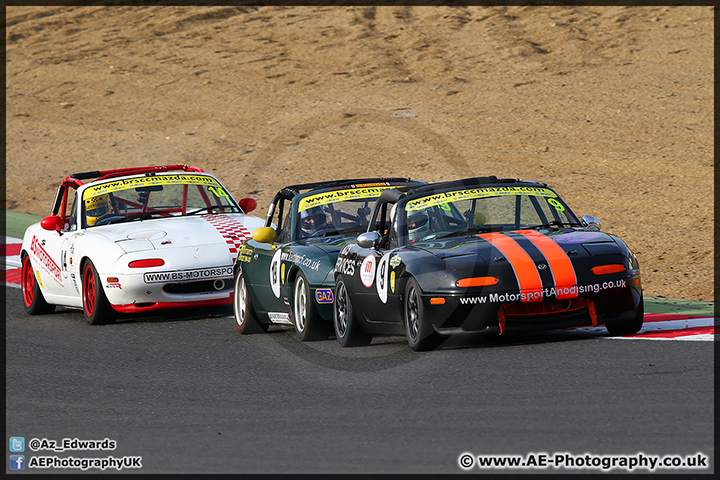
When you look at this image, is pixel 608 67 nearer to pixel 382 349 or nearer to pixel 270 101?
pixel 270 101

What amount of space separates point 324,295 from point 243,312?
155cm

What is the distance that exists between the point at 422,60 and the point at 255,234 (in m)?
20.0

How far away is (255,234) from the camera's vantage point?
34.1ft

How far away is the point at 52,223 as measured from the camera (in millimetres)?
12477

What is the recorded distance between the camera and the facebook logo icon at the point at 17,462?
5.85 metres

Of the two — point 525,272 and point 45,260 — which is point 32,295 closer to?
point 45,260

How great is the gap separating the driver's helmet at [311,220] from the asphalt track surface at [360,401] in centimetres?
106

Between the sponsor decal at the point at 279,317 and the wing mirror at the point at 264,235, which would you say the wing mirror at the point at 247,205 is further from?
the sponsor decal at the point at 279,317

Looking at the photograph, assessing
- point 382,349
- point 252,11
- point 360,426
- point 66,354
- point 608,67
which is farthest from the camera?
point 252,11

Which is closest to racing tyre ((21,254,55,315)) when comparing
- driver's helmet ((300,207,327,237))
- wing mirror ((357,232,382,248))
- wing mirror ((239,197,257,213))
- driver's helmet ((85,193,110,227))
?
driver's helmet ((85,193,110,227))

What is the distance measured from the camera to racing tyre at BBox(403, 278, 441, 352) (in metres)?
8.12

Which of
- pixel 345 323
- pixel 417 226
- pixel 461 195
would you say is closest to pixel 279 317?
pixel 345 323
